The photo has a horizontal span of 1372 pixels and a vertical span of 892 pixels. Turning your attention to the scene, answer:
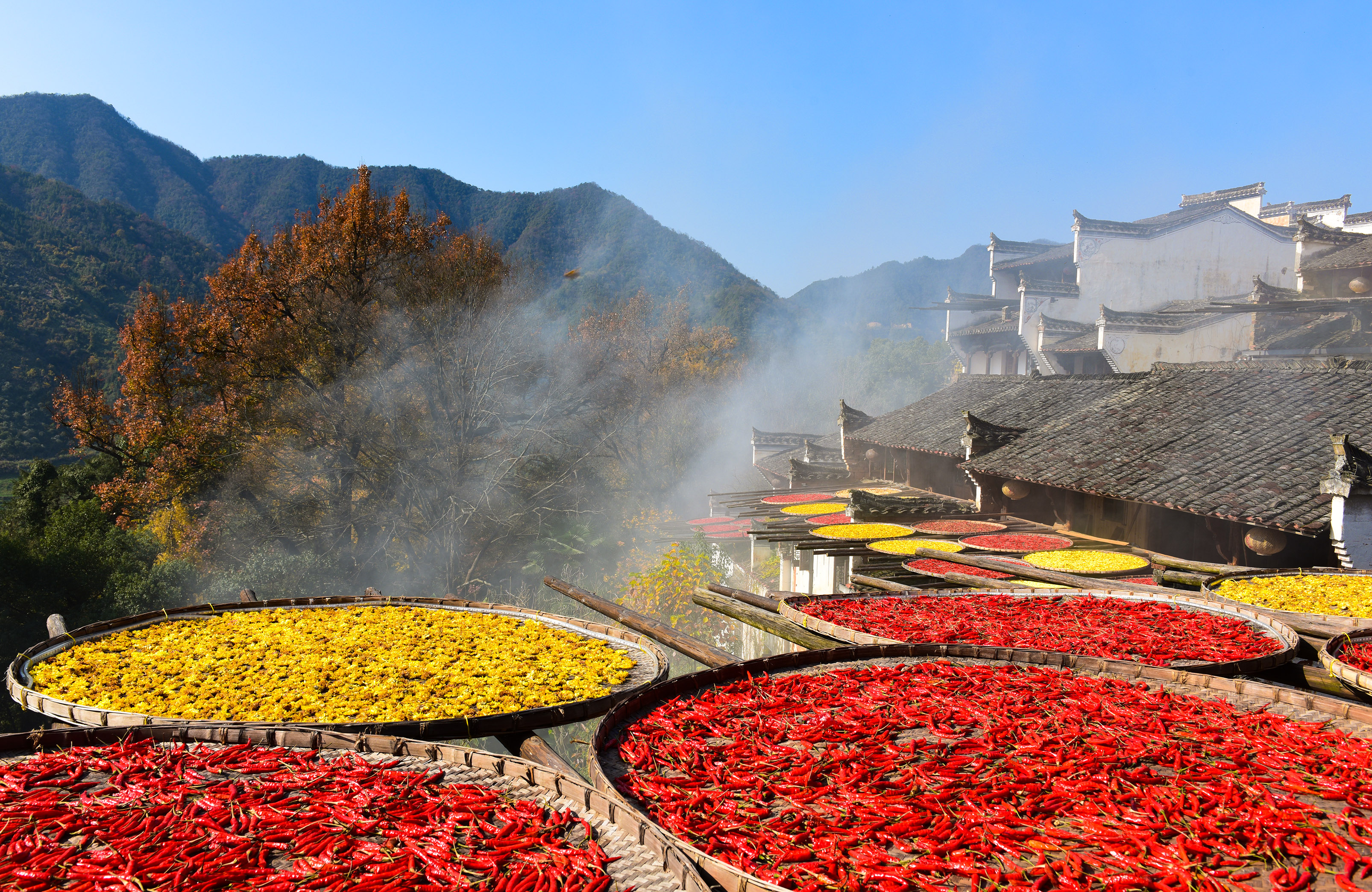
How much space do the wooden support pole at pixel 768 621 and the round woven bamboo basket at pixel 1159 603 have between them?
0.09 meters

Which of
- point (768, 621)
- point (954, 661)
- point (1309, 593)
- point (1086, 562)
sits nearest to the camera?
point (954, 661)

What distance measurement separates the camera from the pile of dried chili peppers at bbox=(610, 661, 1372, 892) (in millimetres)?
1964

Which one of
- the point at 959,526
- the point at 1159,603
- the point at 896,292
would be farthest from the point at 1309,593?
the point at 896,292

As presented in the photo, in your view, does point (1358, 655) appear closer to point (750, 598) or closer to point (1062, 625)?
point (1062, 625)

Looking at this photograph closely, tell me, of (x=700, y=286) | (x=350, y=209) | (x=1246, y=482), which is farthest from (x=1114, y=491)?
(x=700, y=286)

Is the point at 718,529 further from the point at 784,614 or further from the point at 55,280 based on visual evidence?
the point at 55,280

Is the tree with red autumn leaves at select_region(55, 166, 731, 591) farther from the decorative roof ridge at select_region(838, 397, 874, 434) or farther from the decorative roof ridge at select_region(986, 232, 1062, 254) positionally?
the decorative roof ridge at select_region(986, 232, 1062, 254)

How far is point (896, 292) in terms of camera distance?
82.2 metres

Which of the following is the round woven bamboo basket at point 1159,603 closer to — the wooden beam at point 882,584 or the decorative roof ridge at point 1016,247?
the wooden beam at point 882,584

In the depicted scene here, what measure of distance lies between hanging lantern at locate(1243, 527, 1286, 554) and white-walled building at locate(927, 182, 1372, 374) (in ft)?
55.8

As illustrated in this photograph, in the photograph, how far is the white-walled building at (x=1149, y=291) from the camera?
80.3ft

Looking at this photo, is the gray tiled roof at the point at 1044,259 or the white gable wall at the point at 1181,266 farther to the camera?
the gray tiled roof at the point at 1044,259

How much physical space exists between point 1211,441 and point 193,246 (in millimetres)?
44894

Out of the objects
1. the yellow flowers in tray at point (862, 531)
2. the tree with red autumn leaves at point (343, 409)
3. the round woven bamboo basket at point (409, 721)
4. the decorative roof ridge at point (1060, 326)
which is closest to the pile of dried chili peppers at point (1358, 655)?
the round woven bamboo basket at point (409, 721)
